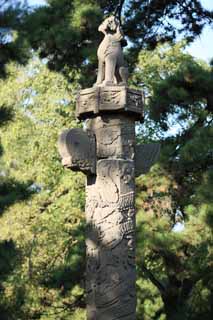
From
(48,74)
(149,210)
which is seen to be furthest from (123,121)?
(48,74)

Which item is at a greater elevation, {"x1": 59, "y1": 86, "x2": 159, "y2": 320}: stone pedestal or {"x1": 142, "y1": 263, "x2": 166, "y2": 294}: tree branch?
{"x1": 142, "y1": 263, "x2": 166, "y2": 294}: tree branch

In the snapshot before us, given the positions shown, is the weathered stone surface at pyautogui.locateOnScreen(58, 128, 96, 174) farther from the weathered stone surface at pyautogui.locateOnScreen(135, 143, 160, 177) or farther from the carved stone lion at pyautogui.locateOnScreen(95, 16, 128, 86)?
the carved stone lion at pyautogui.locateOnScreen(95, 16, 128, 86)

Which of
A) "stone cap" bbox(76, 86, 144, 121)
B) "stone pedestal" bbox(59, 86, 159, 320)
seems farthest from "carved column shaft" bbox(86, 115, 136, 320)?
"stone cap" bbox(76, 86, 144, 121)

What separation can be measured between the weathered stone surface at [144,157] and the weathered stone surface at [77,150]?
511 mm

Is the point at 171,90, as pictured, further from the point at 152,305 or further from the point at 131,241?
the point at 152,305

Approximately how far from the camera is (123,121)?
604cm

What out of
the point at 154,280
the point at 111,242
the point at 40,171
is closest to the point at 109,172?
the point at 111,242

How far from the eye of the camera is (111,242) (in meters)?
5.70

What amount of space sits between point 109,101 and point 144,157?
712 mm

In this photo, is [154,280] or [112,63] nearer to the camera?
[112,63]

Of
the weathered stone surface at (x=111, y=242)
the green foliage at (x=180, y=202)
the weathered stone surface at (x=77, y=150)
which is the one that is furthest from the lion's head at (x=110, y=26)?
the green foliage at (x=180, y=202)

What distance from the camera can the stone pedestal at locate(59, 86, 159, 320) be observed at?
5.60m

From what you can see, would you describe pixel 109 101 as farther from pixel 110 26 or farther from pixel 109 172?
pixel 110 26

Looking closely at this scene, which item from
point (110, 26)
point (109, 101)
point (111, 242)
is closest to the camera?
point (111, 242)
